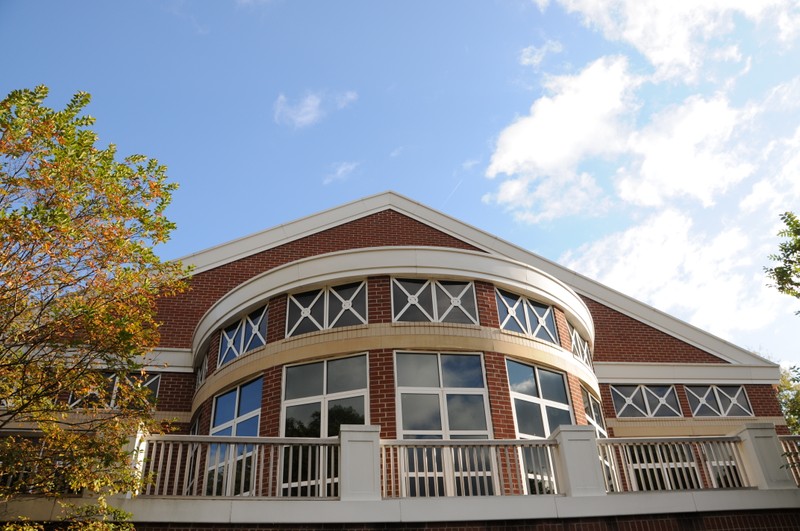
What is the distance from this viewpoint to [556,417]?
1202cm

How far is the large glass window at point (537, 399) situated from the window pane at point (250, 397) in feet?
15.7

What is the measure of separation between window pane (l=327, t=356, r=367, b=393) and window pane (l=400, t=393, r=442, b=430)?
33.7 inches

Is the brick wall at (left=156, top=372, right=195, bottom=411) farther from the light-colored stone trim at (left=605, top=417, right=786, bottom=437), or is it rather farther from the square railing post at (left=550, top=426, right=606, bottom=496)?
the light-colored stone trim at (left=605, top=417, right=786, bottom=437)

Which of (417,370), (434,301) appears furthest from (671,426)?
(417,370)

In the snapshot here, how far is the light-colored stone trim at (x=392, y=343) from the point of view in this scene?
1171 centimetres

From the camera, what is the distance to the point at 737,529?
31.7 ft

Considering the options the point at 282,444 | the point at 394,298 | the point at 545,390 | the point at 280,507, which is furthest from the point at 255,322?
the point at 545,390

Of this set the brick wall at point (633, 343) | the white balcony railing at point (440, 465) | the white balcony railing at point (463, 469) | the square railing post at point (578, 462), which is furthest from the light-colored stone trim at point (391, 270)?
the brick wall at point (633, 343)

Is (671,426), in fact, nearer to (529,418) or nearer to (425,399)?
(529,418)

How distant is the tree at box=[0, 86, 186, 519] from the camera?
7.97 metres

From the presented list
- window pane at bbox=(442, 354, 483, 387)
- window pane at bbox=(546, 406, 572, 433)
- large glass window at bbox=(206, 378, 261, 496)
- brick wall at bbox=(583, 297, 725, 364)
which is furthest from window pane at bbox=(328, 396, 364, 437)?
brick wall at bbox=(583, 297, 725, 364)

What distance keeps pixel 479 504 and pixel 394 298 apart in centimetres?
448

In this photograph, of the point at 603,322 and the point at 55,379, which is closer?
the point at 55,379

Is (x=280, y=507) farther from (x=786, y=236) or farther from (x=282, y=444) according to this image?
(x=786, y=236)
